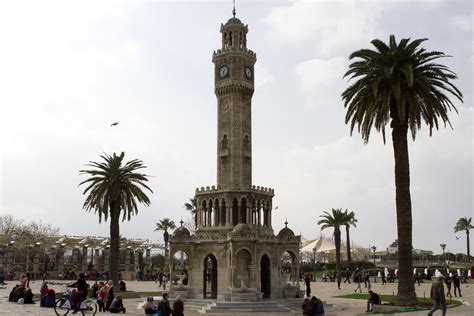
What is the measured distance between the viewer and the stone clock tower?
4306 cm

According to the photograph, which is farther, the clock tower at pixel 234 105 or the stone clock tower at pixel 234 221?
the clock tower at pixel 234 105

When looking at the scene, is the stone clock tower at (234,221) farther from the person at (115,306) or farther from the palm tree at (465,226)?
the palm tree at (465,226)

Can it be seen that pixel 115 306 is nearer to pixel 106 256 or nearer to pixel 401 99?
pixel 401 99

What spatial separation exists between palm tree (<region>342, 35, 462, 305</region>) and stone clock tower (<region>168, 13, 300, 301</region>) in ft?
47.3

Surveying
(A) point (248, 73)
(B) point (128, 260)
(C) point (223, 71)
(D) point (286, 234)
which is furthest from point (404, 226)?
(B) point (128, 260)

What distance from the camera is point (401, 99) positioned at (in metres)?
Answer: 31.6

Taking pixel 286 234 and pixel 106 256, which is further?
pixel 106 256

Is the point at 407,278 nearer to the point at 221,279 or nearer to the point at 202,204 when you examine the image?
the point at 221,279

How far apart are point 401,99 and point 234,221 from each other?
1991cm

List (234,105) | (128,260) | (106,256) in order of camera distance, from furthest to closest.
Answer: (128,260) < (106,256) < (234,105)

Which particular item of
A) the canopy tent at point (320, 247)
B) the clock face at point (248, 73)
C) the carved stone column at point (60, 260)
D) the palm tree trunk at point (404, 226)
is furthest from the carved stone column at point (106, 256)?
the palm tree trunk at point (404, 226)

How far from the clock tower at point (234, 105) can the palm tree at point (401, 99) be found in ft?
51.2

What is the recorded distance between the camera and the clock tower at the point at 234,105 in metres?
47.5

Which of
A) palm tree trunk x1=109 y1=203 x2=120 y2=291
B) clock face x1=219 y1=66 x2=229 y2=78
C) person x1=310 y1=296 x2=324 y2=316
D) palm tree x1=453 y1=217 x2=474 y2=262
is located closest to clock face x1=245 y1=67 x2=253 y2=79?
clock face x1=219 y1=66 x2=229 y2=78
